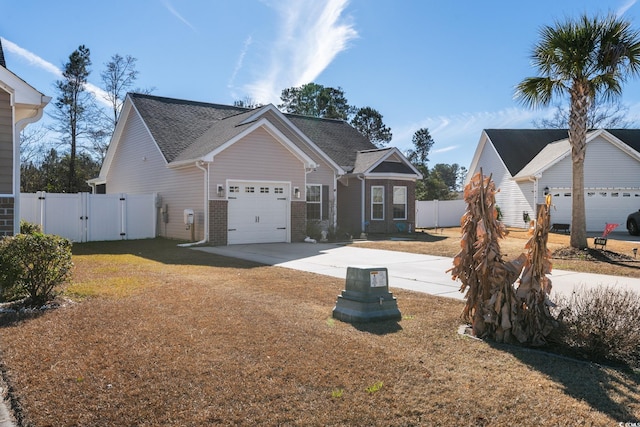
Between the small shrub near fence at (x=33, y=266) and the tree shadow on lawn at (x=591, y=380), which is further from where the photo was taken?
the small shrub near fence at (x=33, y=266)

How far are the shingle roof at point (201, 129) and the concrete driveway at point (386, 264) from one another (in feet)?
14.5

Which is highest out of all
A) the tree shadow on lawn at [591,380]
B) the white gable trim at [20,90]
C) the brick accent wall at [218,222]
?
the white gable trim at [20,90]

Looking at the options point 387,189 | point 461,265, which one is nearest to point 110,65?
point 387,189

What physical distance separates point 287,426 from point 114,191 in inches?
922

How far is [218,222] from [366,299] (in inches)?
443

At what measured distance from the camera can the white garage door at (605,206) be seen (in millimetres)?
26125

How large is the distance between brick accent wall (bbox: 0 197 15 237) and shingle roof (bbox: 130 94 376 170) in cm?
759

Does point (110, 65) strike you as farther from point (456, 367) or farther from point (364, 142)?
point (456, 367)

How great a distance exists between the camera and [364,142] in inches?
1105

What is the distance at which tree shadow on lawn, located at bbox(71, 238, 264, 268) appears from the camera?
40.9ft

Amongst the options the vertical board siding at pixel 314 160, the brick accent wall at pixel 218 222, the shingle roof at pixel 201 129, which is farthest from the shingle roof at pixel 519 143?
the brick accent wall at pixel 218 222

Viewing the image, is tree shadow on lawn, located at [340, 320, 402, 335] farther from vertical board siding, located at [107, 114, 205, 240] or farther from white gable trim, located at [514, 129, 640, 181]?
white gable trim, located at [514, 129, 640, 181]

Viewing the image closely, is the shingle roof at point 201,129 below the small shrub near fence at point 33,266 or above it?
above

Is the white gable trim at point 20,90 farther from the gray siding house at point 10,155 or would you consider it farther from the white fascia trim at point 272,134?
the white fascia trim at point 272,134
